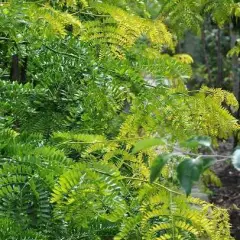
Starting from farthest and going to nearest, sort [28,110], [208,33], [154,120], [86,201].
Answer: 1. [208,33]
2. [28,110]
3. [154,120]
4. [86,201]

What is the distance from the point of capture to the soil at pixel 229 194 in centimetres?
441

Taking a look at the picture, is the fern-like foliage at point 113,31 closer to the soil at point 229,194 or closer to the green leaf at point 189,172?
the green leaf at point 189,172

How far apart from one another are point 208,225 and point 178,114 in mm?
441

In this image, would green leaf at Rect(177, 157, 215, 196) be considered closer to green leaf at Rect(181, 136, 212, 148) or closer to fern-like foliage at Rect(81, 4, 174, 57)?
green leaf at Rect(181, 136, 212, 148)

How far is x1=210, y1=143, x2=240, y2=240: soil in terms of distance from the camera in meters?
4.41

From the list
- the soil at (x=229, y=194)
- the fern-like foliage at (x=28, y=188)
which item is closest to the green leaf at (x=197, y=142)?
the fern-like foliage at (x=28, y=188)

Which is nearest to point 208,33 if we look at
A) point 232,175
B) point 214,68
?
point 214,68

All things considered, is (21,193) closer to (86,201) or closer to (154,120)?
(86,201)

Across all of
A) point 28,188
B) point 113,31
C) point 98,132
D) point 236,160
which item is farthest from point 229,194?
point 236,160

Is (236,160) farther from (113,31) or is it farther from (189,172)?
(113,31)

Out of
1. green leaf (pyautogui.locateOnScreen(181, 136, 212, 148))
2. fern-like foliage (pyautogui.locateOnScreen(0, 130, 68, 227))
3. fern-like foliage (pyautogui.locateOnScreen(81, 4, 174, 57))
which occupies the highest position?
green leaf (pyautogui.locateOnScreen(181, 136, 212, 148))

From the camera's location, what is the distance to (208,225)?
3.58ft

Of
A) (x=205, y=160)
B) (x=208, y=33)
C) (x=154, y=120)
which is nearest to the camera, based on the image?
(x=205, y=160)

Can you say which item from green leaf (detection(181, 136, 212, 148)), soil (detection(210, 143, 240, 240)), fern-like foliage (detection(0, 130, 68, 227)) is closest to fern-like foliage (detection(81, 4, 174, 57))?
fern-like foliage (detection(0, 130, 68, 227))
